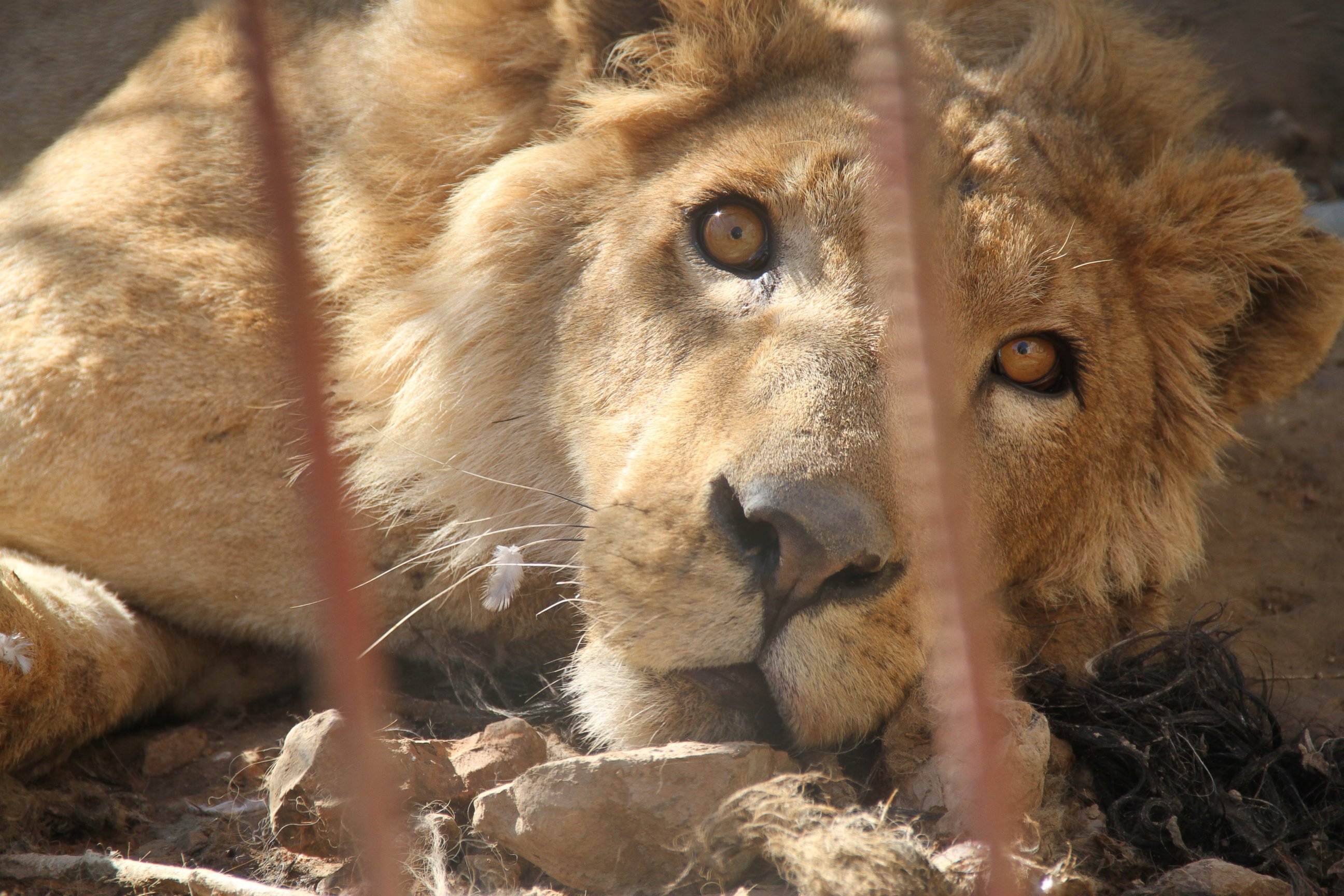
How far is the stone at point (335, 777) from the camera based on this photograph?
6.94ft

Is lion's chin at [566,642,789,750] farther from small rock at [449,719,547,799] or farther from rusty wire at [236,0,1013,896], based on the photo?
rusty wire at [236,0,1013,896]

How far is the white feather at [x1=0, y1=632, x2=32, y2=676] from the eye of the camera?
227 centimetres

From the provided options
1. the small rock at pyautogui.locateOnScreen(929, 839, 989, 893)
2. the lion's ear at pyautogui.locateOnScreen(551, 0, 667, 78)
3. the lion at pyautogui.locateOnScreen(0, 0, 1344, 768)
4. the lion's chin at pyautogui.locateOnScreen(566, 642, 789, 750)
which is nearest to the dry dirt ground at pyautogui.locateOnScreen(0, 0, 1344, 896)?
the lion at pyautogui.locateOnScreen(0, 0, 1344, 768)

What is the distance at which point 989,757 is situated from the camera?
181cm

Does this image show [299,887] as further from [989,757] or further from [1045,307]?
[1045,307]

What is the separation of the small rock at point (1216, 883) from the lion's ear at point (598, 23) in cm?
229

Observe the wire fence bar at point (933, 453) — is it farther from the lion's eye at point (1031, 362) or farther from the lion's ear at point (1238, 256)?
the lion's ear at point (1238, 256)

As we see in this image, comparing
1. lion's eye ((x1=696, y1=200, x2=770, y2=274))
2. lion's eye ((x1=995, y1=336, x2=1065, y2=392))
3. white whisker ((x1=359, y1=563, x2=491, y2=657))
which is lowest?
white whisker ((x1=359, y1=563, x2=491, y2=657))

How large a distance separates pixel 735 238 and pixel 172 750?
1.80m

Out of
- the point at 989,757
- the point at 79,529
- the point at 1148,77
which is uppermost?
the point at 1148,77

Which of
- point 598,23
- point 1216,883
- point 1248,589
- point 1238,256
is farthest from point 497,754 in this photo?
point 1248,589

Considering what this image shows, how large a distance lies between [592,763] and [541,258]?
52.0 inches

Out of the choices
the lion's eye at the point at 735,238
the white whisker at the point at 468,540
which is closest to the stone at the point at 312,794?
the white whisker at the point at 468,540

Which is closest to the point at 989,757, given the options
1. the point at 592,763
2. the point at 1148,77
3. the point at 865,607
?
the point at 865,607
